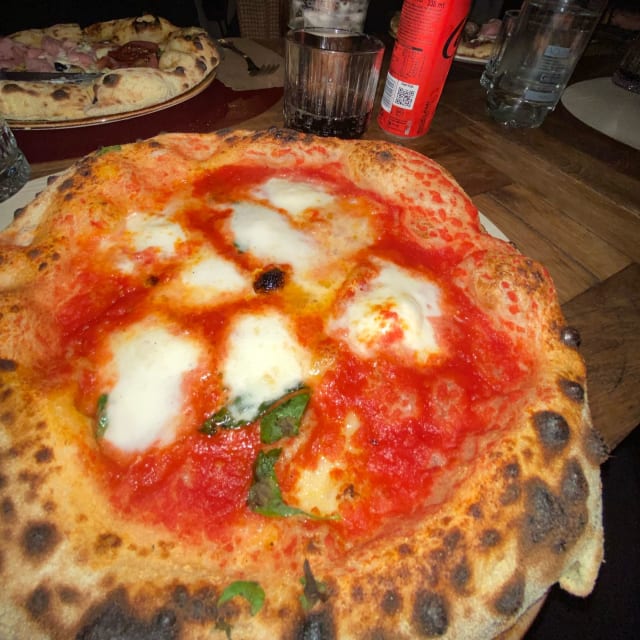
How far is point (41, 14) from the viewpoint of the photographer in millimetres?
5078

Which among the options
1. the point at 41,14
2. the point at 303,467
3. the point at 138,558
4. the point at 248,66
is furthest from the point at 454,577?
the point at 41,14

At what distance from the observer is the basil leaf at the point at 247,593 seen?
2.94 feet

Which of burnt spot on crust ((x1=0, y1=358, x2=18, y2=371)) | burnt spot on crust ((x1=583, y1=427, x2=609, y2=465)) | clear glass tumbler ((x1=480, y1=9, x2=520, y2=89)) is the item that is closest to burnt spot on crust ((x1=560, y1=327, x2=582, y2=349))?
burnt spot on crust ((x1=583, y1=427, x2=609, y2=465))

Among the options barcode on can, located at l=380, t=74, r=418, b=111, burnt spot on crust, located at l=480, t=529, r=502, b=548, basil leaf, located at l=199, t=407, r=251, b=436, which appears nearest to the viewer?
burnt spot on crust, located at l=480, t=529, r=502, b=548

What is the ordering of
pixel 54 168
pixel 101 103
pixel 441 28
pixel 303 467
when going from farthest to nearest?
1. pixel 101 103
2. pixel 441 28
3. pixel 54 168
4. pixel 303 467

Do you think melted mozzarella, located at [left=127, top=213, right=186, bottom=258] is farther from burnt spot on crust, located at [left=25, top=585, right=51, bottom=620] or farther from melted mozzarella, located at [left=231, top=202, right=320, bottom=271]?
burnt spot on crust, located at [left=25, top=585, right=51, bottom=620]

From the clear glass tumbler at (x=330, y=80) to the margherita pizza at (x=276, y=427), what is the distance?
1.22m

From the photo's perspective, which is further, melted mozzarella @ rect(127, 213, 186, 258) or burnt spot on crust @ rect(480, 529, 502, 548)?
melted mozzarella @ rect(127, 213, 186, 258)

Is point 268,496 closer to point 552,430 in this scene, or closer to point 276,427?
point 276,427

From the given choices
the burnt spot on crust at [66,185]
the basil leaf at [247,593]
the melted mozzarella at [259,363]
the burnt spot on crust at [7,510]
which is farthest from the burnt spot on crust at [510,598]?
the burnt spot on crust at [66,185]

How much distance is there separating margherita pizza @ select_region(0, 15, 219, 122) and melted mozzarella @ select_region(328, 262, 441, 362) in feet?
6.07

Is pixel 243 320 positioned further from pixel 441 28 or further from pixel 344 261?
pixel 441 28

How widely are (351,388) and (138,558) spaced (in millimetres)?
577

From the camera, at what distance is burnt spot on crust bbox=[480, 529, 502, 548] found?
3.19 ft
